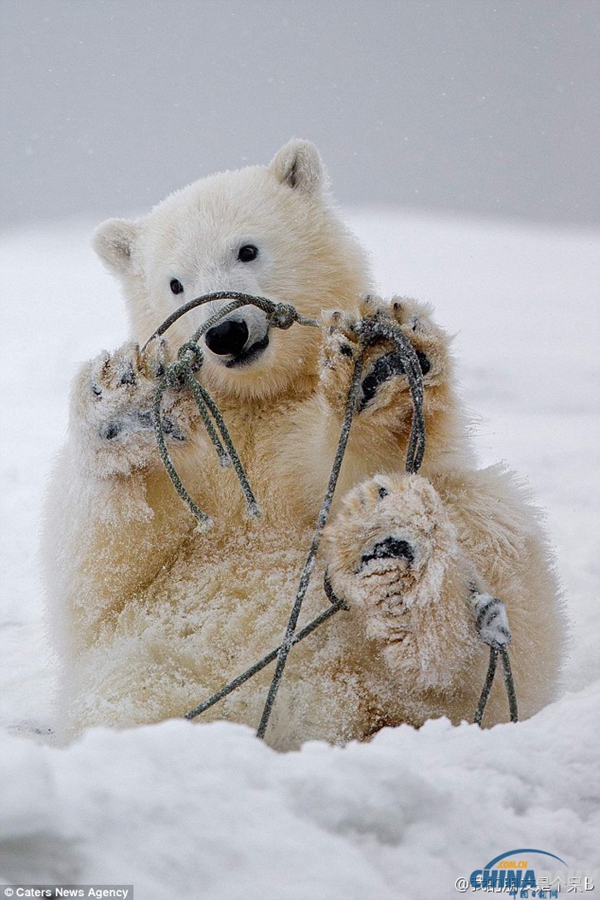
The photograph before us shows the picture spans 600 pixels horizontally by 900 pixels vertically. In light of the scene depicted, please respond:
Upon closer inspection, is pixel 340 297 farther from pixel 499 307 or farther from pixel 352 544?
pixel 499 307

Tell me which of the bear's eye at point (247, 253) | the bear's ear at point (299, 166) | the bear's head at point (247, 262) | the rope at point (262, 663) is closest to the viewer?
the rope at point (262, 663)

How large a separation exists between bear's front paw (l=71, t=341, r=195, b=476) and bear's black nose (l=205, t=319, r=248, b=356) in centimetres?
20

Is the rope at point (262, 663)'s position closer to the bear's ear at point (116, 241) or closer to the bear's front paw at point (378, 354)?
the bear's front paw at point (378, 354)

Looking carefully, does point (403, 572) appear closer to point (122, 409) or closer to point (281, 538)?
point (281, 538)

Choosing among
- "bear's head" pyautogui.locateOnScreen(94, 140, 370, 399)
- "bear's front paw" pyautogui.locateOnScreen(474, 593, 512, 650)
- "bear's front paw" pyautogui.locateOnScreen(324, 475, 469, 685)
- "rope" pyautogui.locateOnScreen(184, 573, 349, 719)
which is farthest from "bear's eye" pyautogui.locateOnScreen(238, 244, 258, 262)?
"bear's front paw" pyautogui.locateOnScreen(474, 593, 512, 650)

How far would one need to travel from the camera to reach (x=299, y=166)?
8.66ft

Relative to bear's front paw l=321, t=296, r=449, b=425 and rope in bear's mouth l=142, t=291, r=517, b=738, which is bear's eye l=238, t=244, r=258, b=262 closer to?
rope in bear's mouth l=142, t=291, r=517, b=738

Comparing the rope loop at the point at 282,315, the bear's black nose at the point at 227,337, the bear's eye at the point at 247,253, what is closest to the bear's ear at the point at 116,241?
the bear's eye at the point at 247,253

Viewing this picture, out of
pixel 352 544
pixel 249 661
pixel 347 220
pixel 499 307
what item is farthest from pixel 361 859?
pixel 499 307

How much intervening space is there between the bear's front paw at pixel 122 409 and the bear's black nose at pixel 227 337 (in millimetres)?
202

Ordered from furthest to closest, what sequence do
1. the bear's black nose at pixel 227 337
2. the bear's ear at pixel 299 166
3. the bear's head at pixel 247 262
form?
the bear's ear at pixel 299 166 → the bear's head at pixel 247 262 → the bear's black nose at pixel 227 337

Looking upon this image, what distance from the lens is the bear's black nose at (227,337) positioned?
200 centimetres

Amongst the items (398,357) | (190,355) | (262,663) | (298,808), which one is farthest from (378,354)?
(298,808)

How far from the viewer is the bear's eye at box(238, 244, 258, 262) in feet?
7.65
